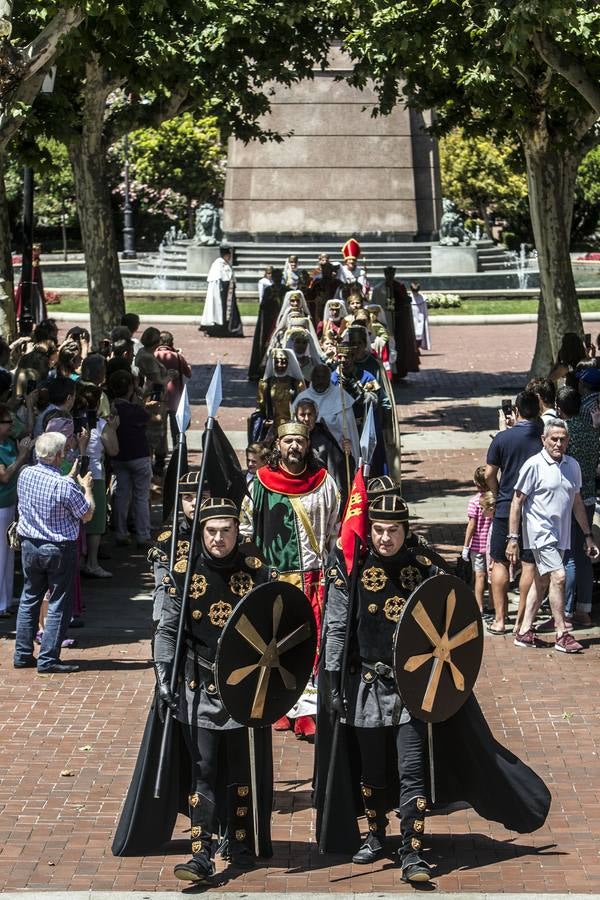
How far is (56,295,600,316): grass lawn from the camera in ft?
126

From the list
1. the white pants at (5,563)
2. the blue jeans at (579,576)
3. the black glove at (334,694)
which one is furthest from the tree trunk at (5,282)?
the black glove at (334,694)

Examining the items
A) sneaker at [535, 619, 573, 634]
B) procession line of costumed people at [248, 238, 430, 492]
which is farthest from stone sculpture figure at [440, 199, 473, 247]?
sneaker at [535, 619, 573, 634]

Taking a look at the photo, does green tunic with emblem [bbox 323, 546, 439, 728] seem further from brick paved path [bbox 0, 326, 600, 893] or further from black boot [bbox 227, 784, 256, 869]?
brick paved path [bbox 0, 326, 600, 893]

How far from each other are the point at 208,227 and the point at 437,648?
116ft

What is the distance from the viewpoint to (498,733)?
1022cm

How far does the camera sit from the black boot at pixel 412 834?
7.70 metres

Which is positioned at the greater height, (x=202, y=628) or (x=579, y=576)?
(x=202, y=628)

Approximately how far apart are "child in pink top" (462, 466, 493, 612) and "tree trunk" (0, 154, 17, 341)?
6.15 m

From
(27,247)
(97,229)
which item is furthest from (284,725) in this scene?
(97,229)

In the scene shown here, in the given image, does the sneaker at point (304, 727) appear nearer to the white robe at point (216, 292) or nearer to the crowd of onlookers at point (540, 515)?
the crowd of onlookers at point (540, 515)

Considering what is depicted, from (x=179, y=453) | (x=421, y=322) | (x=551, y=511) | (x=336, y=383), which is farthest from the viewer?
(x=421, y=322)

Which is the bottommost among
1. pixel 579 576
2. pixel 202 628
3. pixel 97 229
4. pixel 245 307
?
pixel 579 576

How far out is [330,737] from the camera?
7992 millimetres

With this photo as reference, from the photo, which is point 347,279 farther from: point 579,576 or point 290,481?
point 290,481
